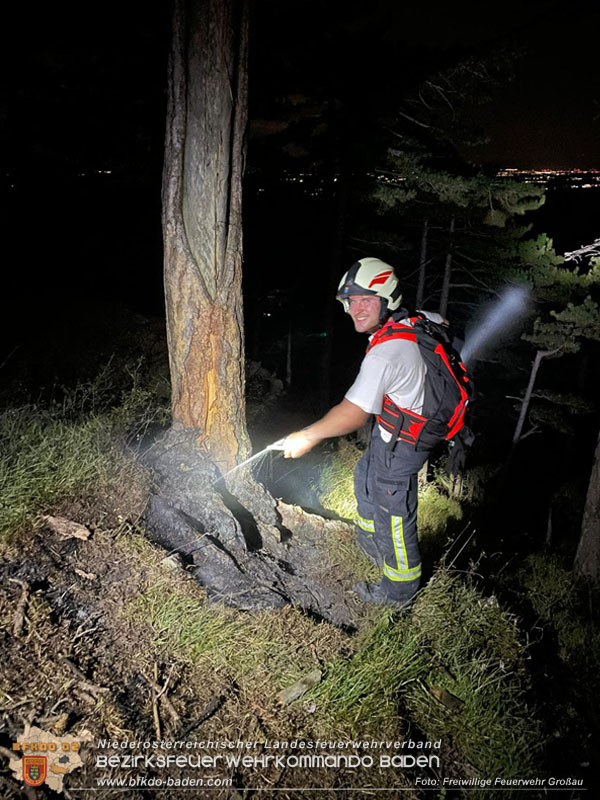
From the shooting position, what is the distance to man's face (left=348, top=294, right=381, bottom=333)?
3.34 metres

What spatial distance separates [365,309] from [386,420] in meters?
0.83

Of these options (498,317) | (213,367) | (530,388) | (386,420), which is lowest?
(530,388)

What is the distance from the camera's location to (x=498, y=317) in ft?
48.4

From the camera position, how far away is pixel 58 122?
1029 centimetres

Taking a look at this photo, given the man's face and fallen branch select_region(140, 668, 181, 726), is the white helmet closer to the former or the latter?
the man's face

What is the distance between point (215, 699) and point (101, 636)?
700 mm

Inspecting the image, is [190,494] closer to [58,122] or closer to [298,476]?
[298,476]

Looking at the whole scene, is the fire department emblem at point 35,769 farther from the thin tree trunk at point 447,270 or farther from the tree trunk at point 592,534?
the thin tree trunk at point 447,270

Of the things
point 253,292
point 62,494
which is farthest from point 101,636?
point 253,292

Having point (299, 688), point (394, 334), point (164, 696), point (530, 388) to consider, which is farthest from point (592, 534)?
point (530, 388)

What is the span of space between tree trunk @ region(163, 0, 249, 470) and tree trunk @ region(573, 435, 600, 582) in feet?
18.5

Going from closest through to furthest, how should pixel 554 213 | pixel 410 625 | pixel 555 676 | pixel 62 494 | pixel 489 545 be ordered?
pixel 410 625 < pixel 62 494 < pixel 555 676 < pixel 489 545 < pixel 554 213

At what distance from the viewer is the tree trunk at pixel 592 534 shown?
22.3ft

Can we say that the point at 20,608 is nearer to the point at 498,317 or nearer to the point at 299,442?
the point at 299,442
